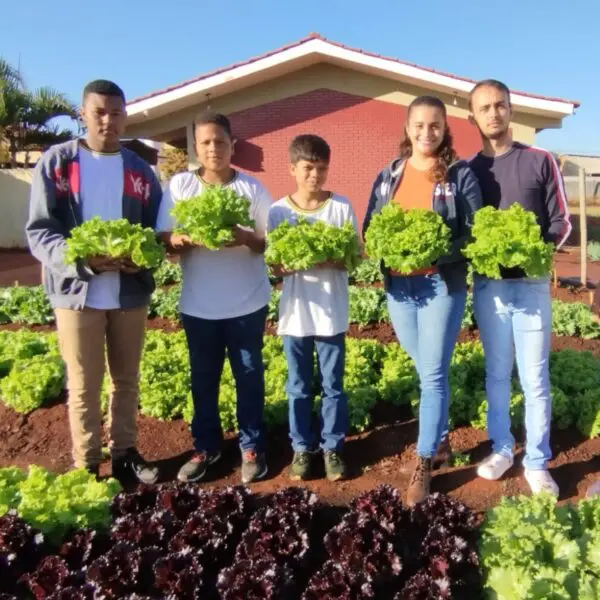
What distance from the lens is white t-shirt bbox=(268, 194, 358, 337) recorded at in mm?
4016

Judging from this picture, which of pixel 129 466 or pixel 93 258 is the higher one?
pixel 93 258

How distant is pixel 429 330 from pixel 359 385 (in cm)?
176

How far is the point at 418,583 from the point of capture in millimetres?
2975

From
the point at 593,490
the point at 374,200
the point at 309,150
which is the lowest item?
the point at 593,490

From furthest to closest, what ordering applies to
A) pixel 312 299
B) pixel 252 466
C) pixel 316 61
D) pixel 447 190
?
pixel 316 61 < pixel 252 466 < pixel 312 299 < pixel 447 190

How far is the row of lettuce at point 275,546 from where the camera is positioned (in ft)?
9.68

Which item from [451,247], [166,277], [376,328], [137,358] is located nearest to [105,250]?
[137,358]

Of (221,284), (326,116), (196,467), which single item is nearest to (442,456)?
(196,467)

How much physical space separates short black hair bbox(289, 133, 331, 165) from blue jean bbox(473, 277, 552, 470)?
135cm

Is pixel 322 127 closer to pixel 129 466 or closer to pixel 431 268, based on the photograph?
pixel 431 268

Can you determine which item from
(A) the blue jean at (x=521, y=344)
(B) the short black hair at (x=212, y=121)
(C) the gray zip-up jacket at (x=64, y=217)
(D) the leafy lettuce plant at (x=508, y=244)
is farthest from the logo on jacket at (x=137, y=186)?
(A) the blue jean at (x=521, y=344)

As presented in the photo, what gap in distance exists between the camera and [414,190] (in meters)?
3.90

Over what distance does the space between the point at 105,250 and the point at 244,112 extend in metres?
12.3

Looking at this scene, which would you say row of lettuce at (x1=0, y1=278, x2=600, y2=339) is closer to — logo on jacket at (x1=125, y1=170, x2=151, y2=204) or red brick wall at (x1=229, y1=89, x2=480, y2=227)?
logo on jacket at (x1=125, y1=170, x2=151, y2=204)
